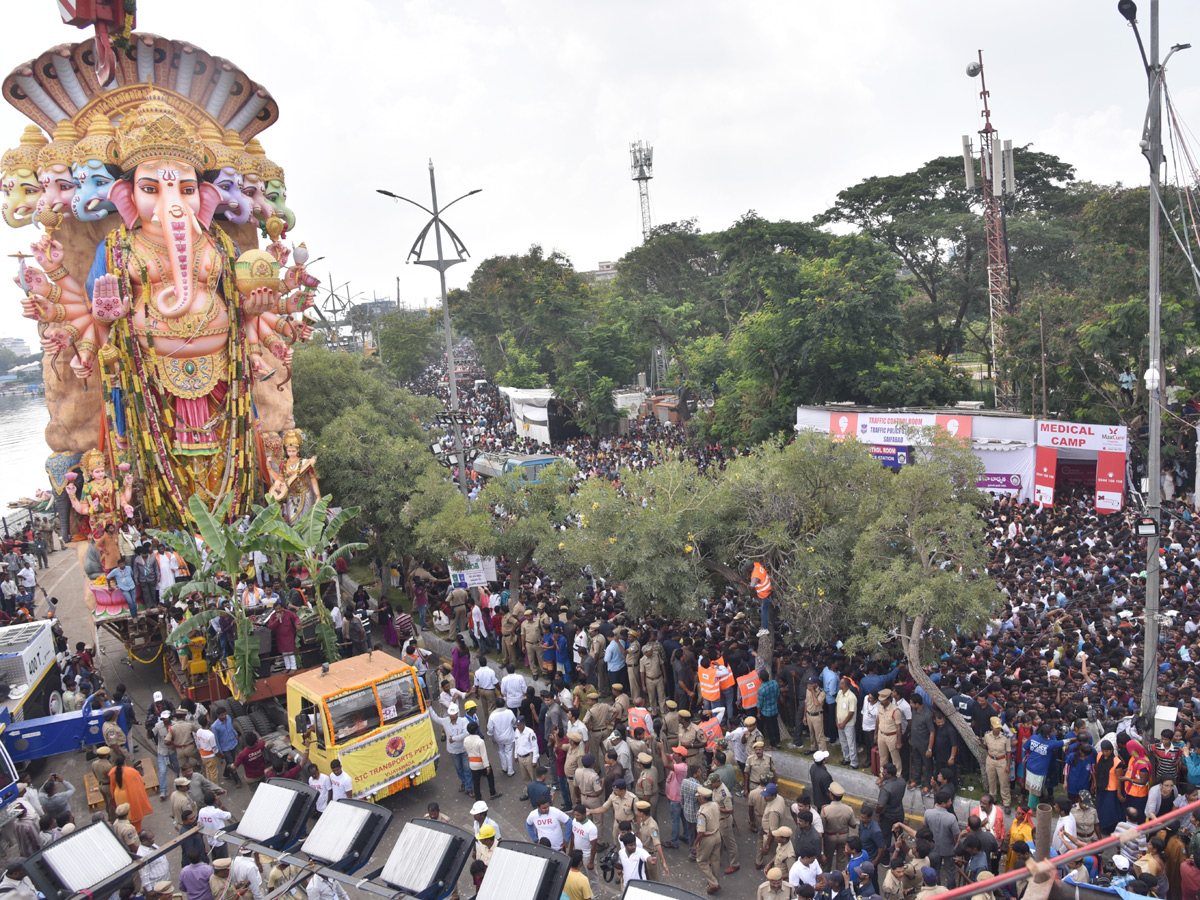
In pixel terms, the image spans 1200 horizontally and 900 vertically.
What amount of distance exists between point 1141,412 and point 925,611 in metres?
15.7

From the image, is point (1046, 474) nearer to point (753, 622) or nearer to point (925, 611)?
point (753, 622)

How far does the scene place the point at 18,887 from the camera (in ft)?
17.2

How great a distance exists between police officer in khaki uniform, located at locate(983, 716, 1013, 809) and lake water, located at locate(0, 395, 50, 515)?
113 feet

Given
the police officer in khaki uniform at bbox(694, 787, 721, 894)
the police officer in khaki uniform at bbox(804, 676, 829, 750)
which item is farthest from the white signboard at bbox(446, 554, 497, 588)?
the police officer in khaki uniform at bbox(694, 787, 721, 894)

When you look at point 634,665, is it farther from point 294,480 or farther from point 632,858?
point 294,480

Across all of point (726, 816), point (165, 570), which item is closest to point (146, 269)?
point (165, 570)

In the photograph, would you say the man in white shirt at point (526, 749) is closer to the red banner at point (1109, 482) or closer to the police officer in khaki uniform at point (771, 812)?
the police officer in khaki uniform at point (771, 812)

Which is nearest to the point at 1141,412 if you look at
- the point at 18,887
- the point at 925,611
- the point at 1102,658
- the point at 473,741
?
the point at 1102,658

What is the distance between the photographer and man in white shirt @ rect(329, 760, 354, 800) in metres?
10.0

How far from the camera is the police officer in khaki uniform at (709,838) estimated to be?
860 cm

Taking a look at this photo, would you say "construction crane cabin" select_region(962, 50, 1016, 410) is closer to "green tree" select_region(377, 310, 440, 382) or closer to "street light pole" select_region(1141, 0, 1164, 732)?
"street light pole" select_region(1141, 0, 1164, 732)

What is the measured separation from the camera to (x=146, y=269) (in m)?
16.4

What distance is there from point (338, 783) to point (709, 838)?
4270 millimetres

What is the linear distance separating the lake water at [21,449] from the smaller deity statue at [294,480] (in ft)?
66.9
